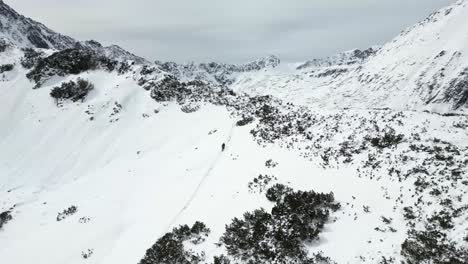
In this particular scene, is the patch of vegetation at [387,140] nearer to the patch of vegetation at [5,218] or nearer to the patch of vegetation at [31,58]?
the patch of vegetation at [5,218]

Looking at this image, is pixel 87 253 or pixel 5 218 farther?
pixel 5 218

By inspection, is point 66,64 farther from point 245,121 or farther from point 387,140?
point 387,140

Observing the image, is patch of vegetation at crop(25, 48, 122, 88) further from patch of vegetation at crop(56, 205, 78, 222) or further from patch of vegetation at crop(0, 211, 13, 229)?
patch of vegetation at crop(56, 205, 78, 222)

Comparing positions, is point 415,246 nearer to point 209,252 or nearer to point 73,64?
point 209,252

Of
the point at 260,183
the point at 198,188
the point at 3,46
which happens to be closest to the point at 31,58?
the point at 3,46

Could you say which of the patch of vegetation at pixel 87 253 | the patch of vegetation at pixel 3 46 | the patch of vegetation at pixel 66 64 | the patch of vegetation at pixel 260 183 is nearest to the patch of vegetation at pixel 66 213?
the patch of vegetation at pixel 87 253

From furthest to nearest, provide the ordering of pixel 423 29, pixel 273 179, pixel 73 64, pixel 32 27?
pixel 423 29, pixel 32 27, pixel 73 64, pixel 273 179

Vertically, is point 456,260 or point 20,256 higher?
point 456,260

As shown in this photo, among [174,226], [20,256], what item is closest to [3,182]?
[20,256]
